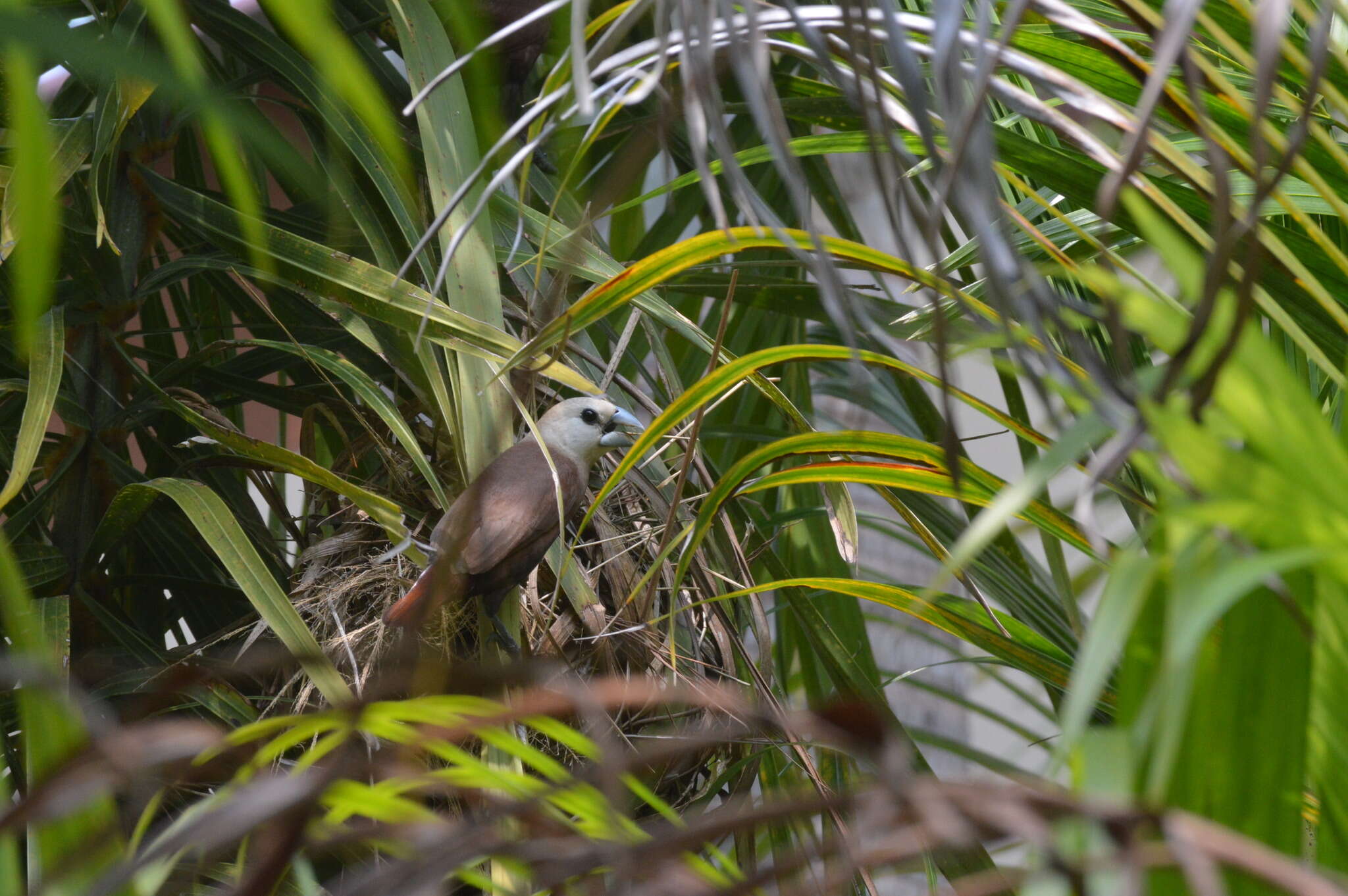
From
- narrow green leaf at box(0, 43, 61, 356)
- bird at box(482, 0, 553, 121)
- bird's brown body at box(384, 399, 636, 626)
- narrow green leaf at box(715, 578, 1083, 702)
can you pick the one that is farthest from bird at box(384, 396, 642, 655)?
narrow green leaf at box(0, 43, 61, 356)

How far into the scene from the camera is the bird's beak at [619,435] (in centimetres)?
107

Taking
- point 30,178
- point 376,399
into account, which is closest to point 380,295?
point 376,399

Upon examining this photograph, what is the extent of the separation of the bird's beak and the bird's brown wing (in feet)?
0.28

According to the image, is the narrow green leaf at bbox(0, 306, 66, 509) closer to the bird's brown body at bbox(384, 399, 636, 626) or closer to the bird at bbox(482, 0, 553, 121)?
the bird's brown body at bbox(384, 399, 636, 626)

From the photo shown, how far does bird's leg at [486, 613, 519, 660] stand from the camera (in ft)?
2.72

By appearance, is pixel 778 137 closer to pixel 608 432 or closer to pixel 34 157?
pixel 34 157

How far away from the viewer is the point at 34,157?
177 mm

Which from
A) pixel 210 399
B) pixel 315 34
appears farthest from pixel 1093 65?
pixel 210 399

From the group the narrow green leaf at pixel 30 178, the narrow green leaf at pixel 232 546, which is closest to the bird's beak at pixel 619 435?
the narrow green leaf at pixel 232 546

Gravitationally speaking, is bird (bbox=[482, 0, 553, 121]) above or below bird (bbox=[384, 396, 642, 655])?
above

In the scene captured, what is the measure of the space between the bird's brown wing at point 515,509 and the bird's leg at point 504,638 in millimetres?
40

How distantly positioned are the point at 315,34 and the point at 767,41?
249mm

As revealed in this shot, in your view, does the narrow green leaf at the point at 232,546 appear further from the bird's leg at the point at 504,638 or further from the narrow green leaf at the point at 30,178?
the narrow green leaf at the point at 30,178

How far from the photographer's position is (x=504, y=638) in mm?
840
